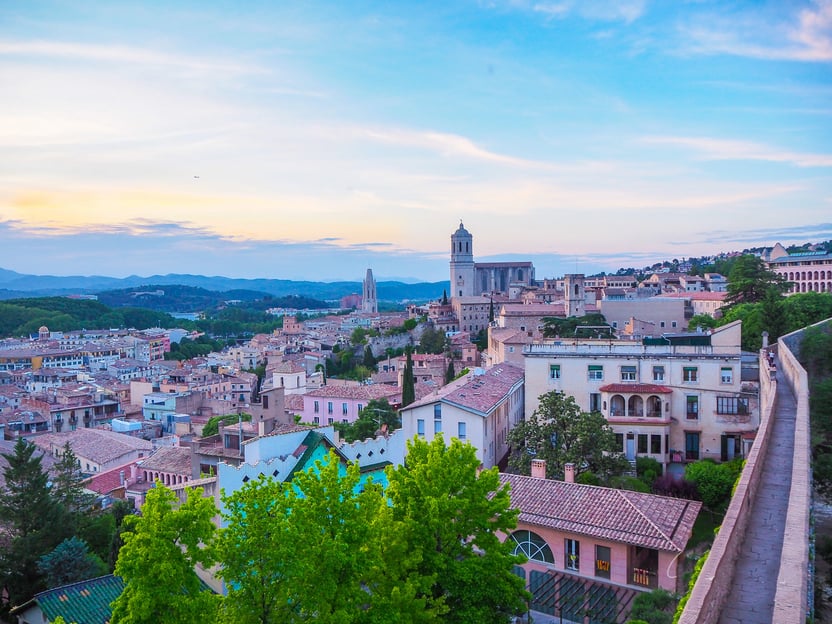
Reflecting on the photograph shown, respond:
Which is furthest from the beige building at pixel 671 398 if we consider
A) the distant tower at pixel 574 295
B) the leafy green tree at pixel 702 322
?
the distant tower at pixel 574 295

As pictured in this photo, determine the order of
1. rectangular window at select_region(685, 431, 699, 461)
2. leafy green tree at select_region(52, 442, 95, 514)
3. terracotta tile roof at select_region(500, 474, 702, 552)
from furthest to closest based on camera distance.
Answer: rectangular window at select_region(685, 431, 699, 461), leafy green tree at select_region(52, 442, 95, 514), terracotta tile roof at select_region(500, 474, 702, 552)

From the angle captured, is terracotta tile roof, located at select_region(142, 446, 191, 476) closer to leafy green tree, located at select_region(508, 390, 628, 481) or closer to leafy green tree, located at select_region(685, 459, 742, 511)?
leafy green tree, located at select_region(508, 390, 628, 481)

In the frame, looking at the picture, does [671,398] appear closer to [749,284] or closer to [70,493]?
[70,493]

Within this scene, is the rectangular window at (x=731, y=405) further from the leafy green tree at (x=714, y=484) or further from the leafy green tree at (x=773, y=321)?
the leafy green tree at (x=773, y=321)

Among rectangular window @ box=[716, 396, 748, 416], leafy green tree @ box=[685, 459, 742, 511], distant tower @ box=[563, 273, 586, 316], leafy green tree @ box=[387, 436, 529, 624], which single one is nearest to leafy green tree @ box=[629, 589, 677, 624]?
leafy green tree @ box=[387, 436, 529, 624]

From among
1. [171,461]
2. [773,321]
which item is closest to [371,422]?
[171,461]

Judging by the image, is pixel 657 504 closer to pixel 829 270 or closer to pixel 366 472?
pixel 366 472
